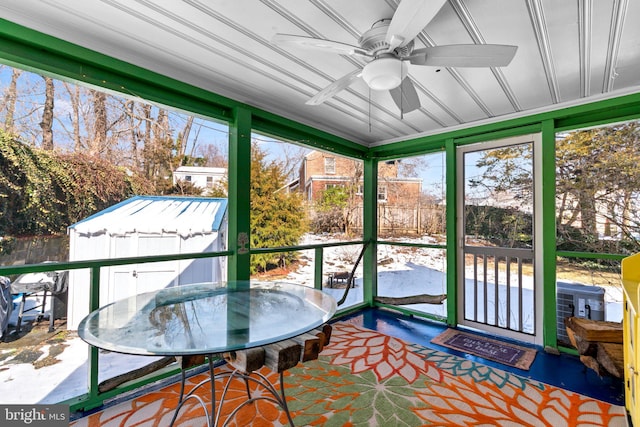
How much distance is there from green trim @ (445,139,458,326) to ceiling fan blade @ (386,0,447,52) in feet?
8.02

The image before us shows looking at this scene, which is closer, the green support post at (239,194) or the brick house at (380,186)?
the green support post at (239,194)

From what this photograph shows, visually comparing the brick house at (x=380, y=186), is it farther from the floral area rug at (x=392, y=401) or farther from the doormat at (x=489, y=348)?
the floral area rug at (x=392, y=401)

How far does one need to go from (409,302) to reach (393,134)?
228 centimetres

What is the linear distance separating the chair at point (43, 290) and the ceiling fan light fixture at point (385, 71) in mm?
2363

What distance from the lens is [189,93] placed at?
7.93ft

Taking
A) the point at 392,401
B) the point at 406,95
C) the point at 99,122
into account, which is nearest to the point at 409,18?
the point at 406,95

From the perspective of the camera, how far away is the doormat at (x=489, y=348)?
2.76 meters

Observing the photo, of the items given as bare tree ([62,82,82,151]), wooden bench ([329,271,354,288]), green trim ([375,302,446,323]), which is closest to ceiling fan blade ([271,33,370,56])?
bare tree ([62,82,82,151])

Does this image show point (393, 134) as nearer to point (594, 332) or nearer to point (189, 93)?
point (189, 93)

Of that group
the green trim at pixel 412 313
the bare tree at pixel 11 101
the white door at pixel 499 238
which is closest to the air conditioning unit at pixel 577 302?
the white door at pixel 499 238

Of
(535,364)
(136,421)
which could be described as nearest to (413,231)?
(535,364)

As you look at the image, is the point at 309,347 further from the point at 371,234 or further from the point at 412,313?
the point at 371,234

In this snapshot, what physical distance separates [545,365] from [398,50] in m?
2.98

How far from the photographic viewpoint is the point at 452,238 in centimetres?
364
